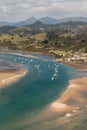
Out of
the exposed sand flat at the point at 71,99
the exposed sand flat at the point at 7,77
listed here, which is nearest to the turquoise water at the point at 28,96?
the exposed sand flat at the point at 71,99

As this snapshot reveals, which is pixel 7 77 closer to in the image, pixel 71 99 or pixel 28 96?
pixel 28 96

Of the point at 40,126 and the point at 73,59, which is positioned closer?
the point at 40,126

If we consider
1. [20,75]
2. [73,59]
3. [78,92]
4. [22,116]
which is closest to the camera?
[22,116]

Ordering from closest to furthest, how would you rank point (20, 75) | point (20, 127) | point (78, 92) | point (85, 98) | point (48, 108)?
point (20, 127), point (48, 108), point (85, 98), point (78, 92), point (20, 75)

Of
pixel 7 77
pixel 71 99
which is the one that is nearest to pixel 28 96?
pixel 71 99

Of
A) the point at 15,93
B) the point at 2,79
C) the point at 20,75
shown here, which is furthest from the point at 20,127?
the point at 20,75

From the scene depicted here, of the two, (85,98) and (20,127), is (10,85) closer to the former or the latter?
(85,98)

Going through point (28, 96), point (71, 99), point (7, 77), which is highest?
point (7, 77)
